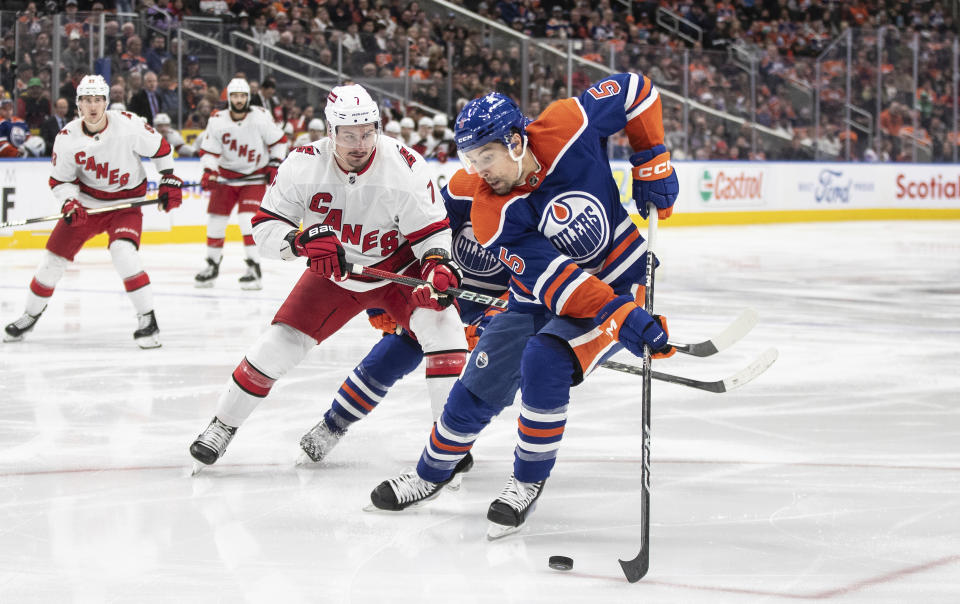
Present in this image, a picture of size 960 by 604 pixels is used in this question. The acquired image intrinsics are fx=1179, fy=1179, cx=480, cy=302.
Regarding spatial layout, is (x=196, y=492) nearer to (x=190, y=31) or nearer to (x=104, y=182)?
(x=104, y=182)

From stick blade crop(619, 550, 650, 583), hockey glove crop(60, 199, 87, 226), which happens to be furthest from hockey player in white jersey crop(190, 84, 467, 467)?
hockey glove crop(60, 199, 87, 226)

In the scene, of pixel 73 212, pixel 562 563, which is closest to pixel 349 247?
pixel 562 563

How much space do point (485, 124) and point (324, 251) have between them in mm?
737

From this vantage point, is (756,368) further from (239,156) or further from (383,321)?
(239,156)

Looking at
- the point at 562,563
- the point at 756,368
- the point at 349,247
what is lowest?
the point at 562,563

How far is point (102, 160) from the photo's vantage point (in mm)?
5727

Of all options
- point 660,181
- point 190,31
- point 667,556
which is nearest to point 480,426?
point 667,556

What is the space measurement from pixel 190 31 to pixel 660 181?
8.60 meters

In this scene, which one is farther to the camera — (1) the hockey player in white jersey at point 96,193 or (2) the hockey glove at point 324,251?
(1) the hockey player in white jersey at point 96,193

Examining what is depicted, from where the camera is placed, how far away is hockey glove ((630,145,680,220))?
9.69 feet

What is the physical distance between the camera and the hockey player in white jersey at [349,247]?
328 centimetres

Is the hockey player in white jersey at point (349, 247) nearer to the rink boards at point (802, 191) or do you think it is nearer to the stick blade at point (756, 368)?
the stick blade at point (756, 368)

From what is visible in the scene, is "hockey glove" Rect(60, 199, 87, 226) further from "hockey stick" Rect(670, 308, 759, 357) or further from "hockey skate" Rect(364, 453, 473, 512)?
"hockey stick" Rect(670, 308, 759, 357)

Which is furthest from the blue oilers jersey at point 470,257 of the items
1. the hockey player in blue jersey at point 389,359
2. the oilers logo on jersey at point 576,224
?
the oilers logo on jersey at point 576,224
